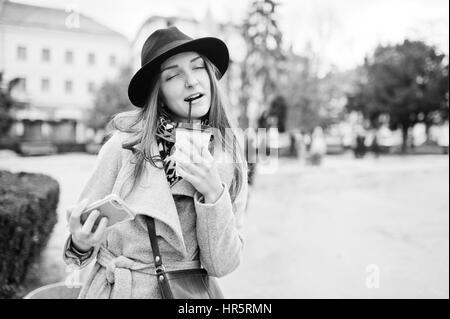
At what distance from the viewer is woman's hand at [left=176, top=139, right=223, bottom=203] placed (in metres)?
1.02

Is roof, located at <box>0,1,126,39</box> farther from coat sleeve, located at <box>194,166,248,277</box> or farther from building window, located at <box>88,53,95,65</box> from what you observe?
coat sleeve, located at <box>194,166,248,277</box>

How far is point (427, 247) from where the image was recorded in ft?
15.6

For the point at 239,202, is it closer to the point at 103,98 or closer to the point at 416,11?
the point at 416,11

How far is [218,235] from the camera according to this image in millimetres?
1107

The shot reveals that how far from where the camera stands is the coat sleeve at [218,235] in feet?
3.54

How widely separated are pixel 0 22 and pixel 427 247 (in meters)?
5.03

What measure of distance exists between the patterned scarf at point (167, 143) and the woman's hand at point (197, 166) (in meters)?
0.13

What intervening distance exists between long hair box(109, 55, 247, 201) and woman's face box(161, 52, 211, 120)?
0.04 metres

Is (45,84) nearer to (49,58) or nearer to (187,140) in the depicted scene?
(49,58)

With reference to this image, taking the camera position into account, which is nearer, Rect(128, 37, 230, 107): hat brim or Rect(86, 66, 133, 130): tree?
Rect(128, 37, 230, 107): hat brim

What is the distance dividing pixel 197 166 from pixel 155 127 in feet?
0.82

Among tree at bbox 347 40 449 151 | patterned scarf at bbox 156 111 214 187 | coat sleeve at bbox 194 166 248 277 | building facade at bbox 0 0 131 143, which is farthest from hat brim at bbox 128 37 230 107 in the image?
tree at bbox 347 40 449 151

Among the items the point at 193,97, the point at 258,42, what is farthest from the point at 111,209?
the point at 258,42
